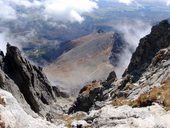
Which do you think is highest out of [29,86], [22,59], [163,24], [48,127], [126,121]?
[163,24]

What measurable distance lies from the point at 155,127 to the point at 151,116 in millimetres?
3301

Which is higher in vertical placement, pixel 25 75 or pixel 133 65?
pixel 133 65

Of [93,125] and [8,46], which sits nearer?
[93,125]

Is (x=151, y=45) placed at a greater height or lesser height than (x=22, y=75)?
greater

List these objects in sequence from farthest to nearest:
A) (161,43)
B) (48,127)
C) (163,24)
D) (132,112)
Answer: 1. (163,24)
2. (161,43)
3. (132,112)
4. (48,127)

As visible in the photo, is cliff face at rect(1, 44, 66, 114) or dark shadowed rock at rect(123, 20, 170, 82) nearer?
cliff face at rect(1, 44, 66, 114)

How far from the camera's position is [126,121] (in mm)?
38375

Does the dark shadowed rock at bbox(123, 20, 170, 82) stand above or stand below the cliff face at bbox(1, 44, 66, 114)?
above

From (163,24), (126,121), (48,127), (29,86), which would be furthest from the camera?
(163,24)

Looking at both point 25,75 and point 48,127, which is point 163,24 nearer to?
point 25,75

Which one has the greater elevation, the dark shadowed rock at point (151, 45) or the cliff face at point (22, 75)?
the dark shadowed rock at point (151, 45)

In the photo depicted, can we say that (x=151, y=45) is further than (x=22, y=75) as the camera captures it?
Yes

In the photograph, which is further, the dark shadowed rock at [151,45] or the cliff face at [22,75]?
the dark shadowed rock at [151,45]

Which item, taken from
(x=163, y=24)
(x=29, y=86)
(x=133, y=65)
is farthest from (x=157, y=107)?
(x=163, y=24)
